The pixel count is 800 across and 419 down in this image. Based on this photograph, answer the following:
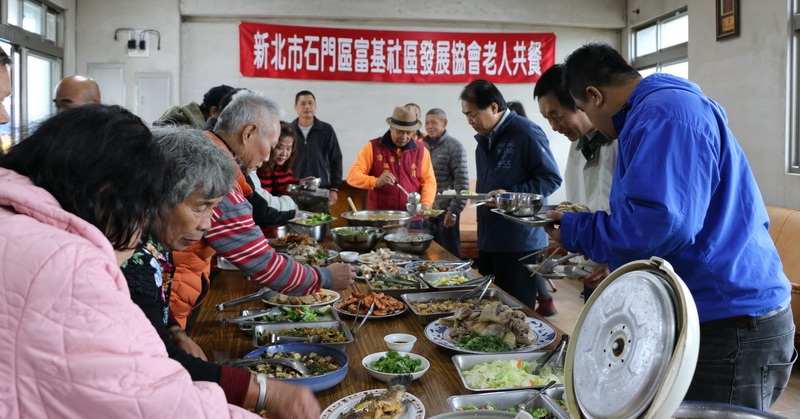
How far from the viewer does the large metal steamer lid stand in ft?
2.53

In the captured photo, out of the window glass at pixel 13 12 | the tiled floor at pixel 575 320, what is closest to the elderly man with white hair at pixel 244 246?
the tiled floor at pixel 575 320

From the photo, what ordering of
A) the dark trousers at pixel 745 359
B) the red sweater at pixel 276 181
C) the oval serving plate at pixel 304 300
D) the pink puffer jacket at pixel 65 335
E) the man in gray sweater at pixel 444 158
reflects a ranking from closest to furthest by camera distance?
the pink puffer jacket at pixel 65 335 < the dark trousers at pixel 745 359 < the oval serving plate at pixel 304 300 < the red sweater at pixel 276 181 < the man in gray sweater at pixel 444 158

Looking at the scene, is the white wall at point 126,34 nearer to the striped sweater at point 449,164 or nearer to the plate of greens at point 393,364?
the striped sweater at point 449,164

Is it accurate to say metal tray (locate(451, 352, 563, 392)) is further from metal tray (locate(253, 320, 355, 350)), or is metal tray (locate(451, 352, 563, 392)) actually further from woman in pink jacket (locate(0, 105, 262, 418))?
woman in pink jacket (locate(0, 105, 262, 418))

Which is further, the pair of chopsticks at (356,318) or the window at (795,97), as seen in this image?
the window at (795,97)

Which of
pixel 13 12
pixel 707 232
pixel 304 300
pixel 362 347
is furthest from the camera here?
pixel 13 12

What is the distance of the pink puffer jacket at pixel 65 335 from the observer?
0.75 m

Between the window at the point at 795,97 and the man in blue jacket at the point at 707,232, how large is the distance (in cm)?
360

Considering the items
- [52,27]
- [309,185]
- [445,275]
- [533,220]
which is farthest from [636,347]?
[52,27]

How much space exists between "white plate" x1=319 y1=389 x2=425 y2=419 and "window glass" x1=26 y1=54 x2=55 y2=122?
17.9 feet

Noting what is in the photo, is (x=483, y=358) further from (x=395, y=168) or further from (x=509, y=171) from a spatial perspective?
(x=395, y=168)

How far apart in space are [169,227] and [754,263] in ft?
4.74

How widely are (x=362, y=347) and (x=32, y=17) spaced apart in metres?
5.56

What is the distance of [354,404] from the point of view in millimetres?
1400
